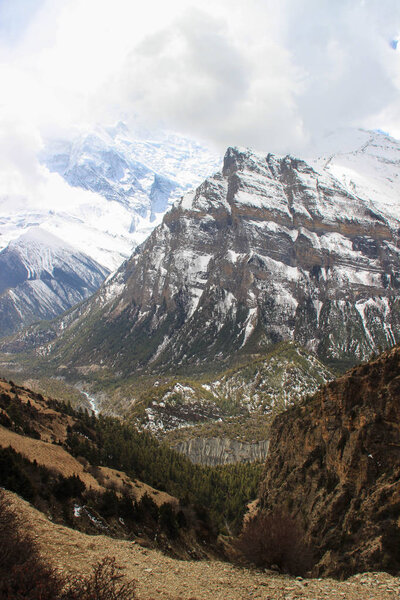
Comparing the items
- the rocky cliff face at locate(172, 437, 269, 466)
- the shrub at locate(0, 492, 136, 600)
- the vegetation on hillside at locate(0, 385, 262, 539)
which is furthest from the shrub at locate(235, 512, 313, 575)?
the rocky cliff face at locate(172, 437, 269, 466)

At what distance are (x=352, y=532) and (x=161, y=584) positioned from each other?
23.3m

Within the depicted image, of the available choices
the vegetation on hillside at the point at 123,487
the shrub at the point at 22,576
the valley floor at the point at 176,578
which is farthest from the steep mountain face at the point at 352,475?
the shrub at the point at 22,576

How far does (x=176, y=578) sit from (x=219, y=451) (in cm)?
14784

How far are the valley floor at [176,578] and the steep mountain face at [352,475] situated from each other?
7.45 metres

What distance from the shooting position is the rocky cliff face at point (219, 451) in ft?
542

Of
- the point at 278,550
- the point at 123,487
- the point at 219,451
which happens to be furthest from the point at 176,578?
the point at 219,451

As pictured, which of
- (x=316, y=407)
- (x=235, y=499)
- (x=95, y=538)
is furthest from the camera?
(x=235, y=499)

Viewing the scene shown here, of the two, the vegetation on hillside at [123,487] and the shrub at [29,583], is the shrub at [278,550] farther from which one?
the shrub at [29,583]

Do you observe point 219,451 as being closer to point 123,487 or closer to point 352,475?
point 123,487

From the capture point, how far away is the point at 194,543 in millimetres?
50875

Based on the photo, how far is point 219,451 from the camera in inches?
6718

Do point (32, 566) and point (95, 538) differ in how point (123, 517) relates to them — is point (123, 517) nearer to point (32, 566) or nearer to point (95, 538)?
point (95, 538)

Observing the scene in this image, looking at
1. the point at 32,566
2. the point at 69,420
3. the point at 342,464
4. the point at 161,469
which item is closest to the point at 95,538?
the point at 32,566

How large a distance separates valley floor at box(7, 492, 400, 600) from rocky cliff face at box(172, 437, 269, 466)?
135 m
